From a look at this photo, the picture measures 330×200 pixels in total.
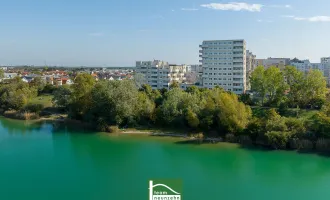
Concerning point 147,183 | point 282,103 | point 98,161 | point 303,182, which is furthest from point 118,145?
point 282,103

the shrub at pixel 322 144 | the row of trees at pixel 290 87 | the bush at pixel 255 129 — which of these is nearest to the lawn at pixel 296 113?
the row of trees at pixel 290 87

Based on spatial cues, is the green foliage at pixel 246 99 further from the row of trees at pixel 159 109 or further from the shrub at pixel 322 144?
the shrub at pixel 322 144

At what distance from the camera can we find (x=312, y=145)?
699 inches

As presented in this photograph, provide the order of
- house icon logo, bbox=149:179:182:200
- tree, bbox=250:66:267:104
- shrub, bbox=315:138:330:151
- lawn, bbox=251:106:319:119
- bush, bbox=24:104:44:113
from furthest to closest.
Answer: bush, bbox=24:104:44:113, tree, bbox=250:66:267:104, lawn, bbox=251:106:319:119, shrub, bbox=315:138:330:151, house icon logo, bbox=149:179:182:200

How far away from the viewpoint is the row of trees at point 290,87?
2428cm

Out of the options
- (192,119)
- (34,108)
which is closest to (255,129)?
(192,119)

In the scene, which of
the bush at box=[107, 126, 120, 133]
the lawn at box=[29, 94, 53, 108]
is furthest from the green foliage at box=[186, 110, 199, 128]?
the lawn at box=[29, 94, 53, 108]

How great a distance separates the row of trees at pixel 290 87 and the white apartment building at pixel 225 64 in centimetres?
868

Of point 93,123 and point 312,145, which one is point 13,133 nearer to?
point 93,123

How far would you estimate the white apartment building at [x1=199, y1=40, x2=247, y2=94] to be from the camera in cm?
3575

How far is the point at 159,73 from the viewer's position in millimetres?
42281

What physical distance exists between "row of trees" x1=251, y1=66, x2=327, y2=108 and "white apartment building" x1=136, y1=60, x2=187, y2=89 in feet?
54.3

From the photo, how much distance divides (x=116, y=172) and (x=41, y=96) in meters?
25.7

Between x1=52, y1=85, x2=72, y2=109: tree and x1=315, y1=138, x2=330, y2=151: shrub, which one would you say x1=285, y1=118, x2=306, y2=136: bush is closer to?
x1=315, y1=138, x2=330, y2=151: shrub
